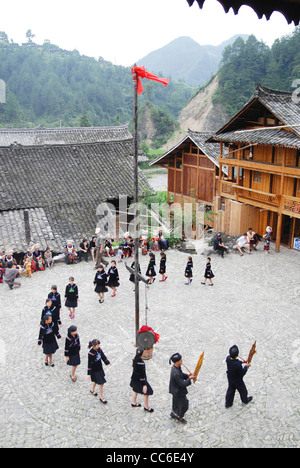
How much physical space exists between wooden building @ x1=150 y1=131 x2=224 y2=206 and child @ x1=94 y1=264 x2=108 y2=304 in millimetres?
12721

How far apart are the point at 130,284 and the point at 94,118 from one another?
74.4 metres

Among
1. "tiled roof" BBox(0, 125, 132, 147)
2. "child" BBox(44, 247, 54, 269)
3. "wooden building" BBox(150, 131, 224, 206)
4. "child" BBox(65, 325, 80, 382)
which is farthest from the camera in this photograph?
"tiled roof" BBox(0, 125, 132, 147)

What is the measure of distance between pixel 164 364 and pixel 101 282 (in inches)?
176

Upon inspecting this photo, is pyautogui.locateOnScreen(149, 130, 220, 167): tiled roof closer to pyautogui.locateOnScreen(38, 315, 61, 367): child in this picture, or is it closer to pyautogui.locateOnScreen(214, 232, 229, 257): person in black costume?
pyautogui.locateOnScreen(214, 232, 229, 257): person in black costume

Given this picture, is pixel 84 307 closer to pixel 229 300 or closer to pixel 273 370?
pixel 229 300

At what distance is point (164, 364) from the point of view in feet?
35.6

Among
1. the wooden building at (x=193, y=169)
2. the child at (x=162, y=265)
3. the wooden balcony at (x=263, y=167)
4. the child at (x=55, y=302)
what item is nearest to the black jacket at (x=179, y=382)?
the child at (x=55, y=302)

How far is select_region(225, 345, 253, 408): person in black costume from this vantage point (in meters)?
8.73

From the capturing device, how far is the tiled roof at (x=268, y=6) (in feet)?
12.0

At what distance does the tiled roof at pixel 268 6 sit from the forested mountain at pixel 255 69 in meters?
62.8

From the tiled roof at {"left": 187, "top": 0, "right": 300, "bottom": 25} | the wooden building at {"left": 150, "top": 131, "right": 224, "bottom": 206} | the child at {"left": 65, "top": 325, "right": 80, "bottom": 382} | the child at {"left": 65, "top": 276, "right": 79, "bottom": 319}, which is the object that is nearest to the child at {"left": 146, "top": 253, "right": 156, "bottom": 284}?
the child at {"left": 65, "top": 276, "right": 79, "bottom": 319}

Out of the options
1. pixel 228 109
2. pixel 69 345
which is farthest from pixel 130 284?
pixel 228 109

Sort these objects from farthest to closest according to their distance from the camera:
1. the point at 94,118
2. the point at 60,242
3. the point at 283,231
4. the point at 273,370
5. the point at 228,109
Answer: the point at 94,118 < the point at 228,109 < the point at 283,231 < the point at 60,242 < the point at 273,370

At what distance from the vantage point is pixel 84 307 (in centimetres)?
1432
